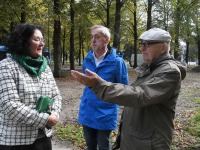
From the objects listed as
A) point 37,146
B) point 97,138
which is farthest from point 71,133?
point 37,146

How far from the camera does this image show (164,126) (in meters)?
2.62

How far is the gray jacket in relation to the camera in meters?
2.27

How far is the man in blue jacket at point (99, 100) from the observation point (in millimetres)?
3795

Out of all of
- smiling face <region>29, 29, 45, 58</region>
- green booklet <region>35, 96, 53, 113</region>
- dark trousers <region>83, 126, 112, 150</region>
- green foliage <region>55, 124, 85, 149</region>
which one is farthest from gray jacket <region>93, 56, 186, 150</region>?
green foliage <region>55, 124, 85, 149</region>

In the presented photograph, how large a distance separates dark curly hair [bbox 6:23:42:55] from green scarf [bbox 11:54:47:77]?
7cm

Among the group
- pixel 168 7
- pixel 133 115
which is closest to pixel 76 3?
pixel 168 7

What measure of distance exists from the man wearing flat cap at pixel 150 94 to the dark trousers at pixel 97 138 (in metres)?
0.93

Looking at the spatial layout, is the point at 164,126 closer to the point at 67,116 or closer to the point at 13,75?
the point at 13,75

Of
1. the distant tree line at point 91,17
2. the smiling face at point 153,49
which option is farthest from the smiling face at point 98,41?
the distant tree line at point 91,17

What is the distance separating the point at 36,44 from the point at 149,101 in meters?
1.40

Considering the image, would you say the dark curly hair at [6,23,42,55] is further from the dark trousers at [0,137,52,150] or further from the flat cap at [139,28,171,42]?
the flat cap at [139,28,171,42]

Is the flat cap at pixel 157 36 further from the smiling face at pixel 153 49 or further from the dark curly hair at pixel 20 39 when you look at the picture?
the dark curly hair at pixel 20 39

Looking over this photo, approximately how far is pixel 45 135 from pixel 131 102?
3.91ft

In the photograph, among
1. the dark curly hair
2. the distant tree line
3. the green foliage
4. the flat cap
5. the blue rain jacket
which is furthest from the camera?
the distant tree line
